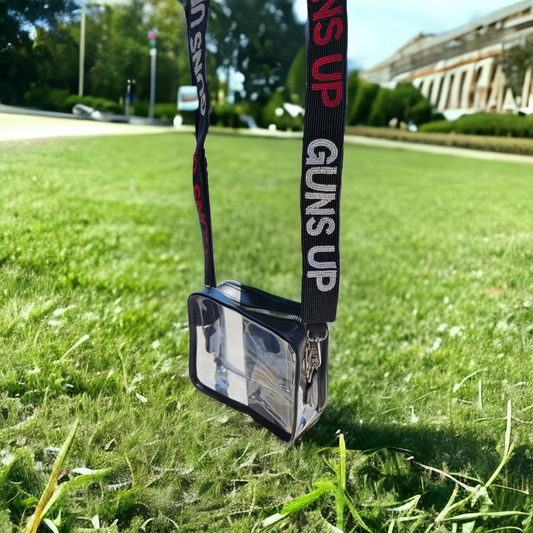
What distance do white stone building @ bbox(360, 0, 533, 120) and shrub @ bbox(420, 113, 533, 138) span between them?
0.07 feet

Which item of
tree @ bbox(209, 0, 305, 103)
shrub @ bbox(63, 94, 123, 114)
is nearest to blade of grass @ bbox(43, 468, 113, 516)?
shrub @ bbox(63, 94, 123, 114)

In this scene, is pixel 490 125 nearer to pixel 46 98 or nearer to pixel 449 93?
pixel 449 93

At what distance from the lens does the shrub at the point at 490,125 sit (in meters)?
1.34

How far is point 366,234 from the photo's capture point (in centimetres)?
291

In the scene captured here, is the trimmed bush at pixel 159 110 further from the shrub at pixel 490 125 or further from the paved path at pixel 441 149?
the shrub at pixel 490 125

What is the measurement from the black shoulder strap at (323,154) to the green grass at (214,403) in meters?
0.36

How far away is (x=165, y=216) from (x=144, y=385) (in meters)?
2.01

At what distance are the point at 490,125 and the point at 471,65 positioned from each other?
194mm

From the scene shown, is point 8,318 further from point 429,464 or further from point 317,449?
point 429,464

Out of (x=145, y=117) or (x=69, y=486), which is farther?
(x=145, y=117)

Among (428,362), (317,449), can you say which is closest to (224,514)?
(317,449)

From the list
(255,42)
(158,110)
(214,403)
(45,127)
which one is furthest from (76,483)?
(255,42)

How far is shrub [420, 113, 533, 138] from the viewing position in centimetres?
134

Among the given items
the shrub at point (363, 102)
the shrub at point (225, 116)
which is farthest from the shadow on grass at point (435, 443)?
the shrub at point (225, 116)
